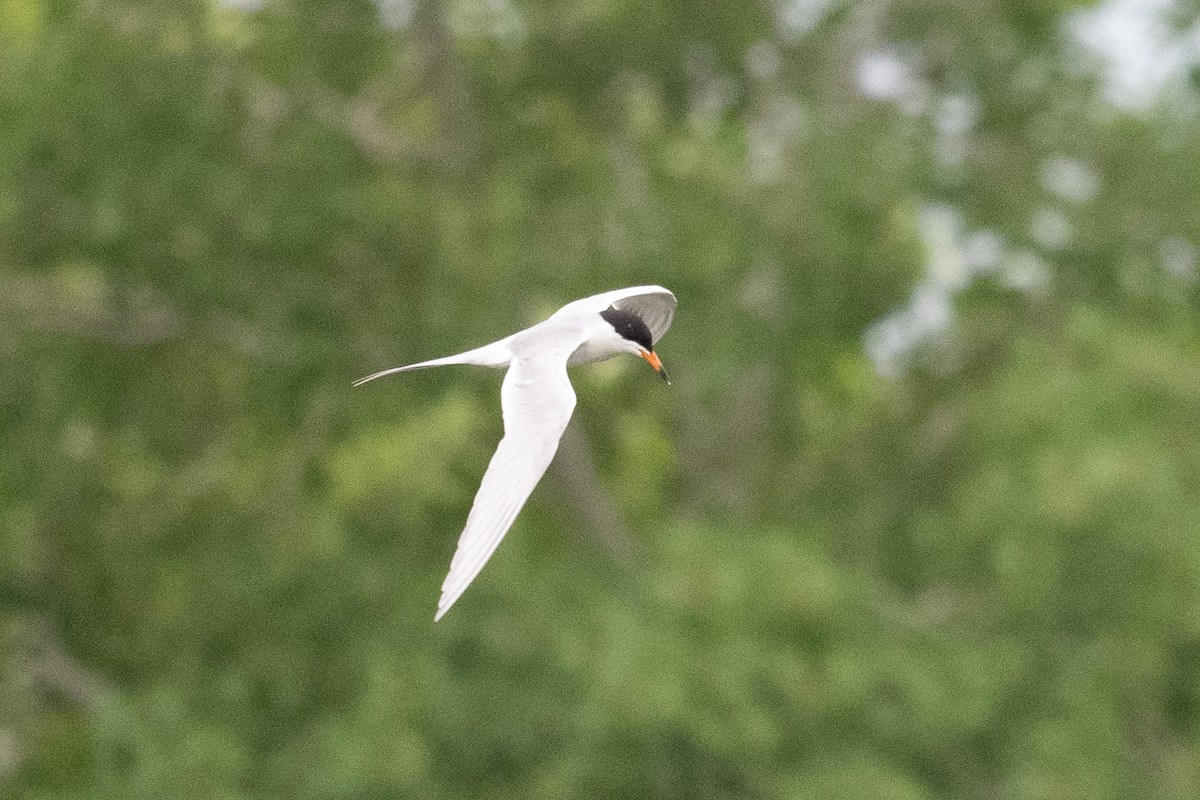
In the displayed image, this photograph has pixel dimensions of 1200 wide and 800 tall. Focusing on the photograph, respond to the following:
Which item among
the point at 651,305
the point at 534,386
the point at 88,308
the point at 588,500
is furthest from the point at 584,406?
the point at 534,386

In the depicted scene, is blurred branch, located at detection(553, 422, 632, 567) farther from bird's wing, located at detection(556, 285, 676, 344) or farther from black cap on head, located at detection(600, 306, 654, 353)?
black cap on head, located at detection(600, 306, 654, 353)

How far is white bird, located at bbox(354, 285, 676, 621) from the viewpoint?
4902 millimetres

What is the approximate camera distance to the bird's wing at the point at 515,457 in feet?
15.6

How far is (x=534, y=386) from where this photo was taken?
20.0 ft

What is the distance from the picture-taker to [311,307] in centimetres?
1588

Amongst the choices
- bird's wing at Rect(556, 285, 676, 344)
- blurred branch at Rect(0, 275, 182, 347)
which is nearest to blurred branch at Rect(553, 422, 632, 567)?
blurred branch at Rect(0, 275, 182, 347)

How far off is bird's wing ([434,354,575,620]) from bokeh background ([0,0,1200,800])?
8283mm

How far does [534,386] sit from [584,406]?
12219 millimetres

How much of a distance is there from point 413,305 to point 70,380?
8.97 feet

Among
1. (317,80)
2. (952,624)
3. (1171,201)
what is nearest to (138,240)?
(317,80)

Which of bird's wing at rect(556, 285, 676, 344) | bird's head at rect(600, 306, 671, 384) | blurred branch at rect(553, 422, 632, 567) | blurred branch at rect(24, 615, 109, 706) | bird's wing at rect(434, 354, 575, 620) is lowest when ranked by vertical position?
bird's wing at rect(434, 354, 575, 620)

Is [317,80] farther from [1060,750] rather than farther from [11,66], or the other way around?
[1060,750]

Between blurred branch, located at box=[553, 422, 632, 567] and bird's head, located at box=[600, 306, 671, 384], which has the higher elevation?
blurred branch, located at box=[553, 422, 632, 567]

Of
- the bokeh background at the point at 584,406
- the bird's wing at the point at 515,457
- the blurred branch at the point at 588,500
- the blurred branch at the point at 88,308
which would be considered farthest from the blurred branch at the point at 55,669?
the bird's wing at the point at 515,457
